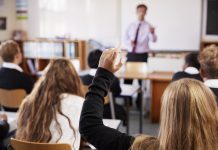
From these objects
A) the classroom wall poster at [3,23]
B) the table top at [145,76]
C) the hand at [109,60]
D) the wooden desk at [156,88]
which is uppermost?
the classroom wall poster at [3,23]

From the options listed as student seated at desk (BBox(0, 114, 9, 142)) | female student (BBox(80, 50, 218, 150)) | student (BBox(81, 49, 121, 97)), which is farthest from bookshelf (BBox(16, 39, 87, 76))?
female student (BBox(80, 50, 218, 150))

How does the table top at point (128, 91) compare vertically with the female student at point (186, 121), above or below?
below

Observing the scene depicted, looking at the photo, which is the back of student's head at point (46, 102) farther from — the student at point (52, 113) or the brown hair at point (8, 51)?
A: the brown hair at point (8, 51)

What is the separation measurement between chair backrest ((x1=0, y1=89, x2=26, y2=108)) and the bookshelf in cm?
277

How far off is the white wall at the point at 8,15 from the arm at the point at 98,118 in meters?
5.51

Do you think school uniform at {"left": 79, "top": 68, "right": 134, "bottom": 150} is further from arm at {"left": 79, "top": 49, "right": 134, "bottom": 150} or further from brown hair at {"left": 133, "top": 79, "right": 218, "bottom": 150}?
brown hair at {"left": 133, "top": 79, "right": 218, "bottom": 150}

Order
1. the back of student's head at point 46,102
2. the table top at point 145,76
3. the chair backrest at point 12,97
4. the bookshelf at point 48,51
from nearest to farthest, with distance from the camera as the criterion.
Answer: the back of student's head at point 46,102 → the chair backrest at point 12,97 → the table top at point 145,76 → the bookshelf at point 48,51

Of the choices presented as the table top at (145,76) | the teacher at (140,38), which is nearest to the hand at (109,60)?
the table top at (145,76)

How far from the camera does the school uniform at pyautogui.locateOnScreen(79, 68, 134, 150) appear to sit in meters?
1.10

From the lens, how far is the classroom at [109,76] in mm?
1007

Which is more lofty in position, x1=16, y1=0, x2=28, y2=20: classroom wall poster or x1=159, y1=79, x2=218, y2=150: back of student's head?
x1=16, y1=0, x2=28, y2=20: classroom wall poster

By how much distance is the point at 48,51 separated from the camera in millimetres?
6250

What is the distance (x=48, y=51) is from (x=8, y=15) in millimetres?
1097

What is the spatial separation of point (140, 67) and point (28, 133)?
129 inches
